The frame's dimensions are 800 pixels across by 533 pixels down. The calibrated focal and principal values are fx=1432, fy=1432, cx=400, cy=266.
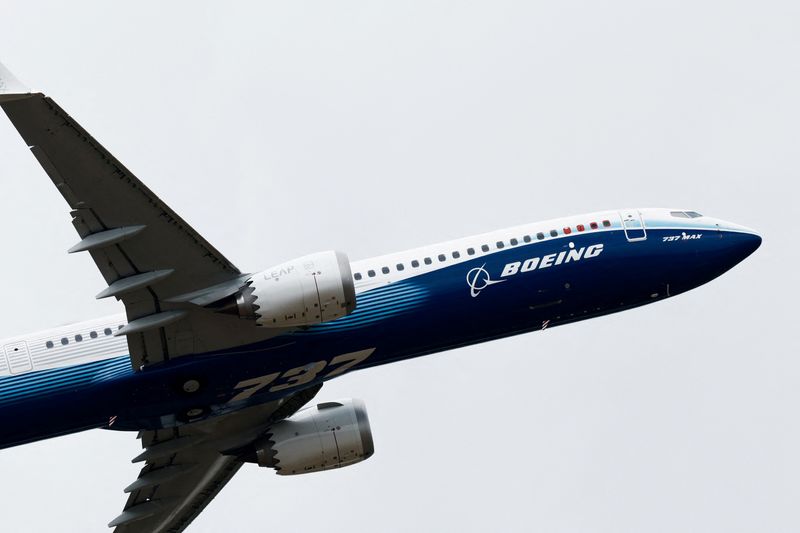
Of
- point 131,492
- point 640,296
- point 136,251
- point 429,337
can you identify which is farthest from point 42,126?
point 640,296

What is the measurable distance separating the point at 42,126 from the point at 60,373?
8.42m

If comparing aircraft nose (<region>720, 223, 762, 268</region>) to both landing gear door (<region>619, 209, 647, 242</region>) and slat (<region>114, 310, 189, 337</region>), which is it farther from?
slat (<region>114, 310, 189, 337</region>)

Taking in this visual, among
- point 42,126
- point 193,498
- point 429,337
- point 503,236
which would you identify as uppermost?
point 42,126

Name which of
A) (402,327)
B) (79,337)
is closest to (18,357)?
(79,337)

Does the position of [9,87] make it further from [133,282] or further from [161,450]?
[161,450]

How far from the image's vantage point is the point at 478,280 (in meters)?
44.4

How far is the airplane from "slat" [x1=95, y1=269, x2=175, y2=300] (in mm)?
64

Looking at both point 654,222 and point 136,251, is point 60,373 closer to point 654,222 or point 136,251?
point 136,251

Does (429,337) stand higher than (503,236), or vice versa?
(503,236)

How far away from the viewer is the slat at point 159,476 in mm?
49781

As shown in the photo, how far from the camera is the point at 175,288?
4244cm

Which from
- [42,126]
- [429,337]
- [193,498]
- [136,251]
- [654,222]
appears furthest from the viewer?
[193,498]

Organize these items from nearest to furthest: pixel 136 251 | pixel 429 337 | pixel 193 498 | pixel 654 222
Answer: pixel 136 251 < pixel 429 337 < pixel 654 222 < pixel 193 498

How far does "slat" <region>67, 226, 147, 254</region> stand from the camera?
40031 millimetres
